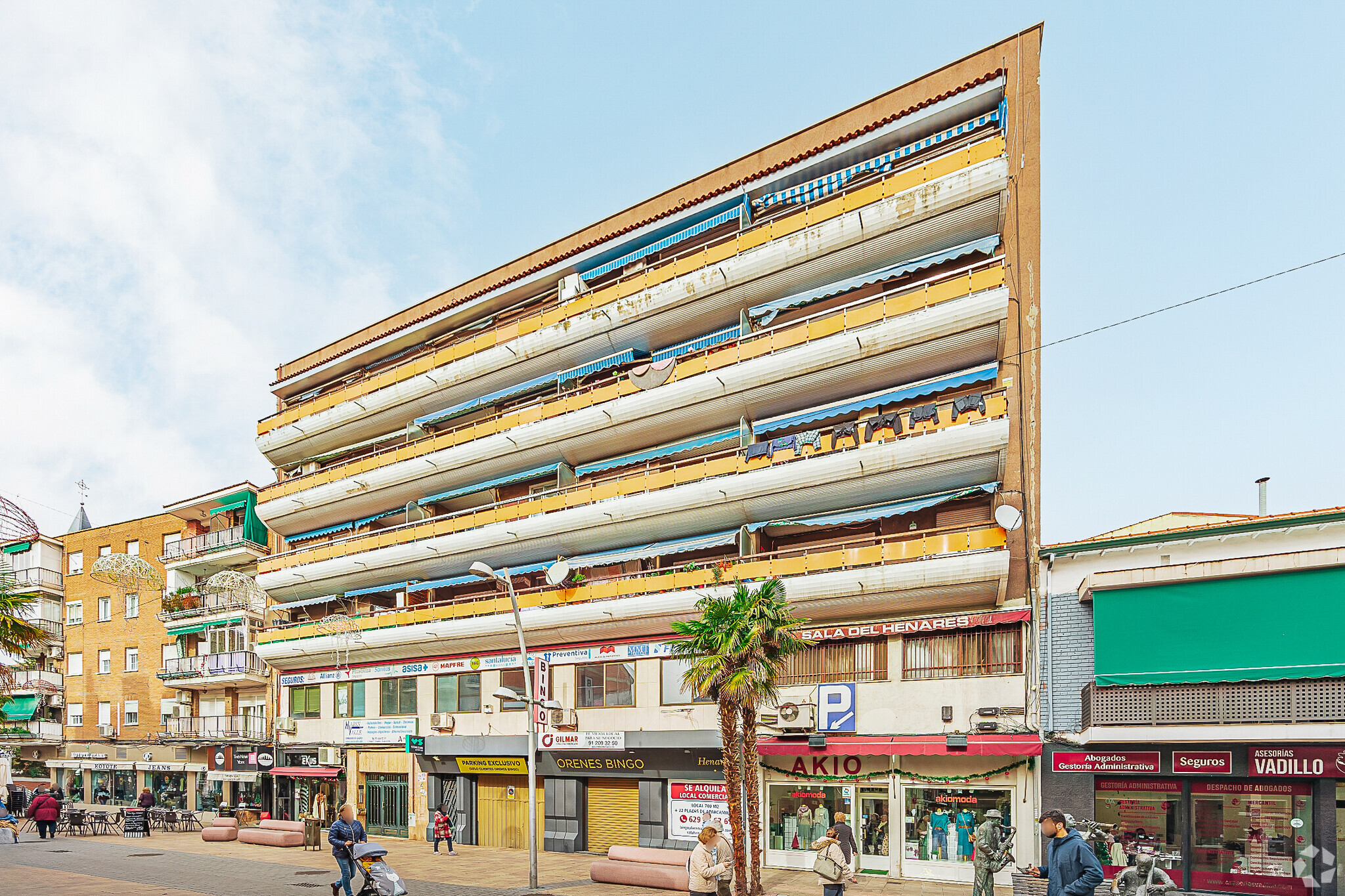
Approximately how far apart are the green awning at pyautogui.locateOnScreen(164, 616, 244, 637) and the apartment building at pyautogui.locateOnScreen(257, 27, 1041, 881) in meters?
7.31

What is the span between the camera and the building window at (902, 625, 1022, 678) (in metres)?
25.4

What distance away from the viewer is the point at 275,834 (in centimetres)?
3272

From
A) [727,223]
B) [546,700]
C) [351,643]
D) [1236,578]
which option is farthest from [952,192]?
[351,643]

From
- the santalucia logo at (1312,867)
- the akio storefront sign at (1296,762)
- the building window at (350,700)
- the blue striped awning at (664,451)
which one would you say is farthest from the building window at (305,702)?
the santalucia logo at (1312,867)

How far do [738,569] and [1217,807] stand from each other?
1294cm

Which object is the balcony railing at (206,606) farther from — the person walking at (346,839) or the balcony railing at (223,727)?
the person walking at (346,839)

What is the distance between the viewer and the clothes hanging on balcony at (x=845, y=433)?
27797mm

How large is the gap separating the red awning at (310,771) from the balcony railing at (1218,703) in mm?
28136

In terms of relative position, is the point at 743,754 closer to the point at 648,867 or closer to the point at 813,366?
the point at 648,867

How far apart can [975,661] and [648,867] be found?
31.3 ft

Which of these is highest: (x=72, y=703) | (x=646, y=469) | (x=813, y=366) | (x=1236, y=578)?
(x=813, y=366)

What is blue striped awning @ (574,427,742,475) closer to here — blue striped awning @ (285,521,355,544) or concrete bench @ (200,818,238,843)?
blue striped awning @ (285,521,355,544)

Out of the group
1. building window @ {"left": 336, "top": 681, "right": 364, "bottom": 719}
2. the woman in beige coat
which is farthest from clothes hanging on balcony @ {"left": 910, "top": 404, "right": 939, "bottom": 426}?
building window @ {"left": 336, "top": 681, "right": 364, "bottom": 719}

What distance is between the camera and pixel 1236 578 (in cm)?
2177
